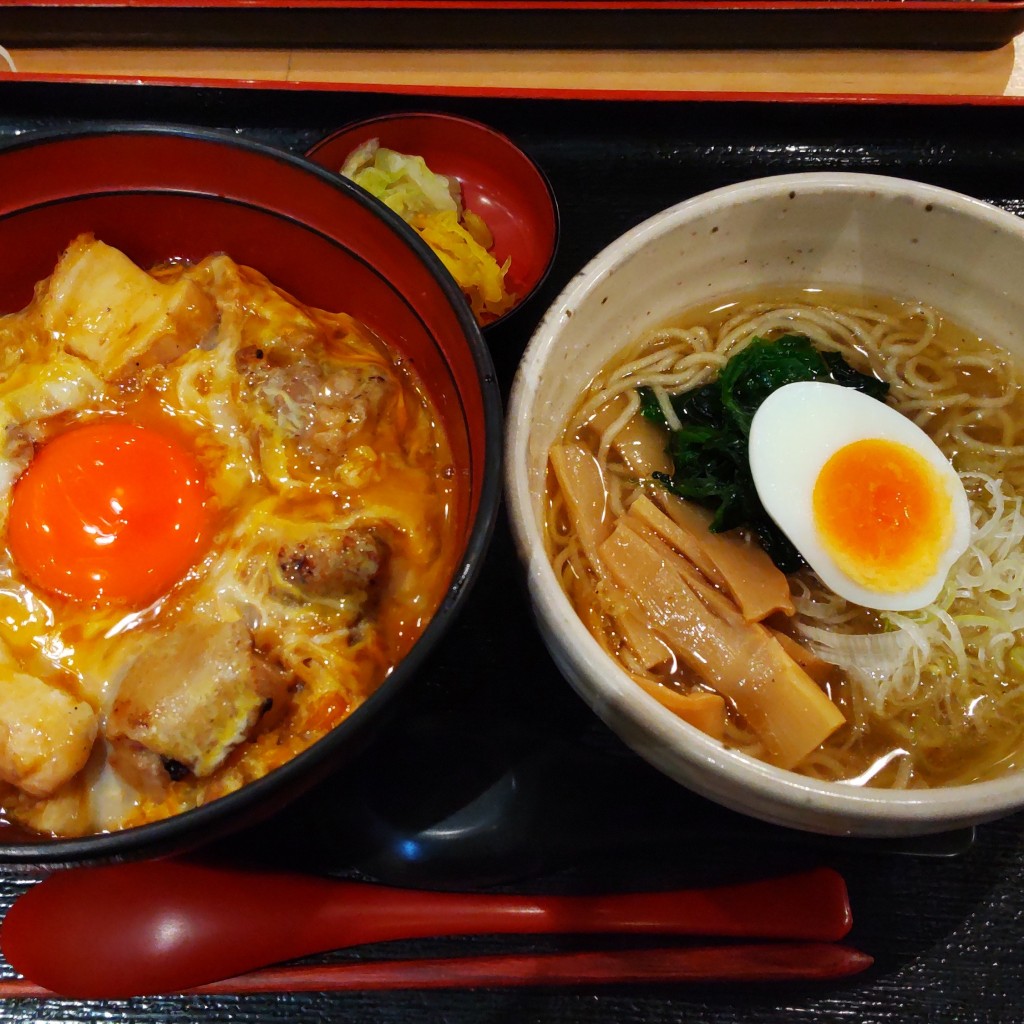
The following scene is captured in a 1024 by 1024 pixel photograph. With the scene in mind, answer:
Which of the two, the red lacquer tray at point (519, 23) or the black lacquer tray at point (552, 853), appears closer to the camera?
the black lacquer tray at point (552, 853)

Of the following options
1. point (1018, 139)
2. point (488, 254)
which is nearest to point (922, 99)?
point (1018, 139)

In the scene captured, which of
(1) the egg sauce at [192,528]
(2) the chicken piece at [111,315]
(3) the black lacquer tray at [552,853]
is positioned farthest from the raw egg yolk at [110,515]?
(3) the black lacquer tray at [552,853]

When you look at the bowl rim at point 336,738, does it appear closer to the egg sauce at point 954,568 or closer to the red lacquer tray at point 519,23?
the egg sauce at point 954,568

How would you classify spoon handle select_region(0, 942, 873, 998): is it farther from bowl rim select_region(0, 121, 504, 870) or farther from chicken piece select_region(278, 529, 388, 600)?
chicken piece select_region(278, 529, 388, 600)

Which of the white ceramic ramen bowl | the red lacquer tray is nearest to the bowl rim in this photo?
the white ceramic ramen bowl

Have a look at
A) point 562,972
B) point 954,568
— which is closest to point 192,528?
point 562,972

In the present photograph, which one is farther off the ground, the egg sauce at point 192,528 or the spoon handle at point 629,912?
the egg sauce at point 192,528

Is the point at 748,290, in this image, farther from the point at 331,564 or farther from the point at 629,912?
the point at 629,912
